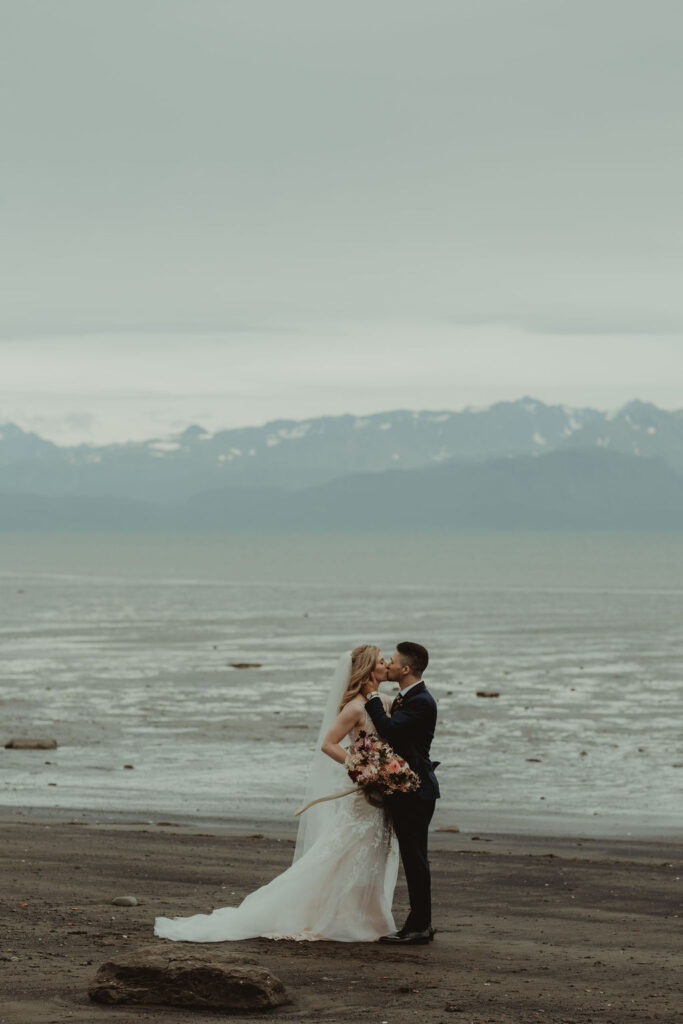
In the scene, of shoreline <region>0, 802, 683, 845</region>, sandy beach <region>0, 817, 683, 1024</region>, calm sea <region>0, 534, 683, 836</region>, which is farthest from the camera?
calm sea <region>0, 534, 683, 836</region>

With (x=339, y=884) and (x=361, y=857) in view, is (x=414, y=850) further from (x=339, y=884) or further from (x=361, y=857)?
(x=339, y=884)

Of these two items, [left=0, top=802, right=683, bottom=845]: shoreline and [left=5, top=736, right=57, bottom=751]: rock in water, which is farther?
[left=5, top=736, right=57, bottom=751]: rock in water

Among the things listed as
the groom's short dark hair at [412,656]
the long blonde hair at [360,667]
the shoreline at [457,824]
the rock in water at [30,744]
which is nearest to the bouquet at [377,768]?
the long blonde hair at [360,667]

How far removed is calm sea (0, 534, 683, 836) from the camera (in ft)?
72.1

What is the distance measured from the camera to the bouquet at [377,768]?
11.0 m

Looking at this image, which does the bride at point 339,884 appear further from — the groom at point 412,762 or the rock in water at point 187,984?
the rock in water at point 187,984

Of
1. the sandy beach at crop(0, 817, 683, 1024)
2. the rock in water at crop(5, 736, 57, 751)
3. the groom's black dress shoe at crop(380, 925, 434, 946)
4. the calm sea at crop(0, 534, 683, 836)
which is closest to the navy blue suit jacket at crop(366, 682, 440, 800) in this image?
the groom's black dress shoe at crop(380, 925, 434, 946)

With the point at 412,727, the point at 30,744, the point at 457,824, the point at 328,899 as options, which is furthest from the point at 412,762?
the point at 30,744

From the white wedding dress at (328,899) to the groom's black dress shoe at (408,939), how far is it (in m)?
0.09

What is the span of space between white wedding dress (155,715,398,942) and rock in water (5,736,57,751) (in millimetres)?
15961

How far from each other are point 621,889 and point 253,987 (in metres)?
6.35

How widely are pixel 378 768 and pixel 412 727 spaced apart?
0.42 metres

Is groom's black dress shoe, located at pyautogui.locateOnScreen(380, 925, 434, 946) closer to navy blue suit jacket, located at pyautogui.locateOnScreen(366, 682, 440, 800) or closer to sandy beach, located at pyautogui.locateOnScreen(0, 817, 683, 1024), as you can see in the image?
sandy beach, located at pyautogui.locateOnScreen(0, 817, 683, 1024)

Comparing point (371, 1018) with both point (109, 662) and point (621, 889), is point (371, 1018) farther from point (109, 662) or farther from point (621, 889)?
point (109, 662)
